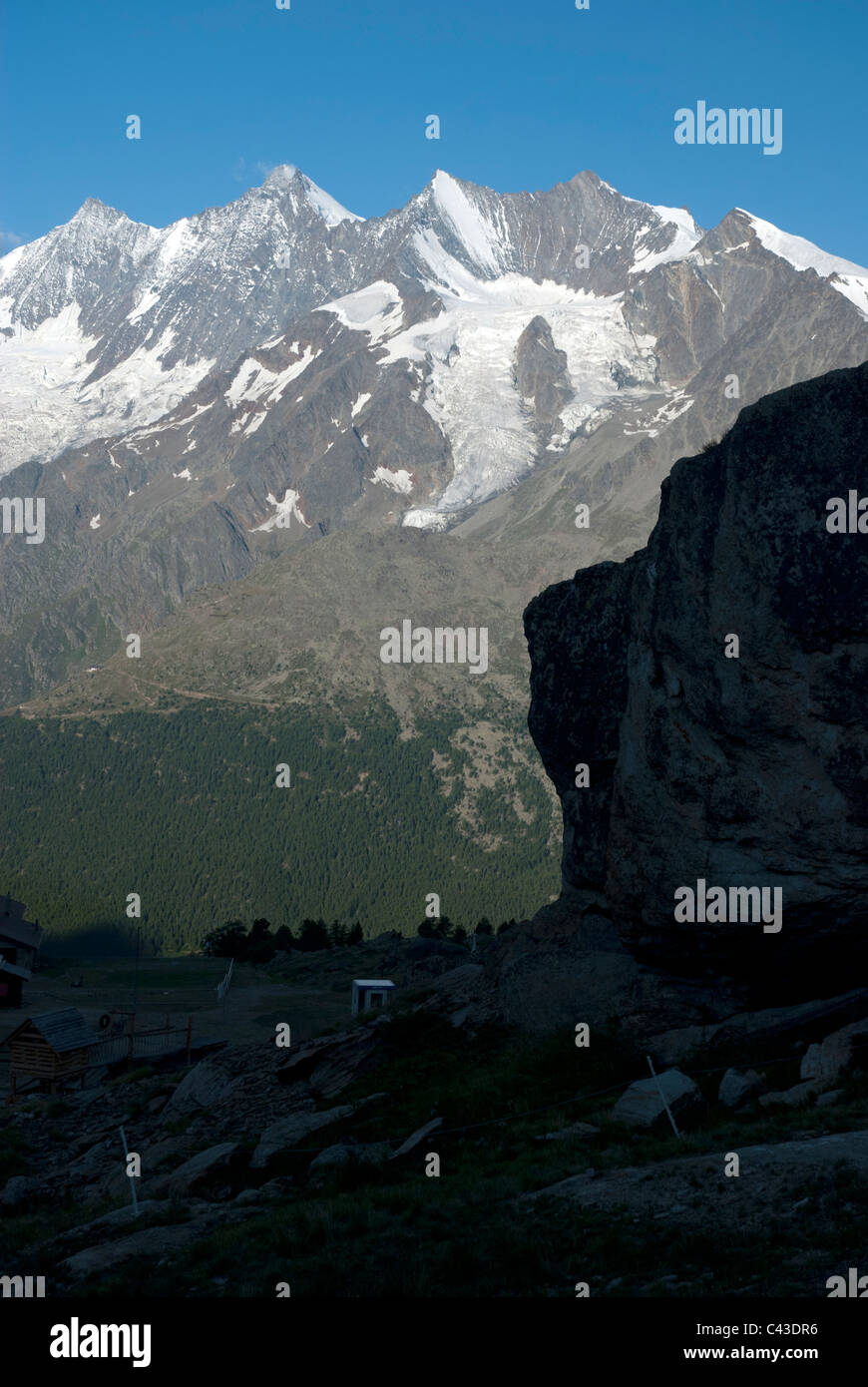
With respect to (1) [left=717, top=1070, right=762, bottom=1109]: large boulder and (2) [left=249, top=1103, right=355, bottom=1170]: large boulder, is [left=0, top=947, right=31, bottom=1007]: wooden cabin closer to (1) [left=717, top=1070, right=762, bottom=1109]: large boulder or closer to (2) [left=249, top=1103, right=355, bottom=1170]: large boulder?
(2) [left=249, top=1103, right=355, bottom=1170]: large boulder

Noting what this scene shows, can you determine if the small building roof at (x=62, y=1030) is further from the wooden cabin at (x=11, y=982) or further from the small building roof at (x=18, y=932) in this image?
the small building roof at (x=18, y=932)

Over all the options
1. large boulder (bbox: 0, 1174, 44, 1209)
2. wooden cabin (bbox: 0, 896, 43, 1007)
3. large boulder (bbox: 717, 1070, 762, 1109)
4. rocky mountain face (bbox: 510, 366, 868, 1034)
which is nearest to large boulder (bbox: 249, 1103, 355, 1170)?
large boulder (bbox: 0, 1174, 44, 1209)

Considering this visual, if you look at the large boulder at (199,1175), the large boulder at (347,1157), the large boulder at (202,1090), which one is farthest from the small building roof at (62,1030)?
the large boulder at (347,1157)

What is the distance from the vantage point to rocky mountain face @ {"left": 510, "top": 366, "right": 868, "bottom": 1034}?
29.8 meters

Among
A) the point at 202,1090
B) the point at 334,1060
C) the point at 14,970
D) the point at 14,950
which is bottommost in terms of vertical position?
the point at 202,1090

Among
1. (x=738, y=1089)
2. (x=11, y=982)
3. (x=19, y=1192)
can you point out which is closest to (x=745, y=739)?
(x=738, y=1089)

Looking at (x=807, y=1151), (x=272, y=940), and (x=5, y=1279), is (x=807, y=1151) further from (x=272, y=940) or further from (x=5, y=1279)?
(x=272, y=940)

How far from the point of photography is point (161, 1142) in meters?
33.2

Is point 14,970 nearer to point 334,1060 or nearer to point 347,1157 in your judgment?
point 334,1060

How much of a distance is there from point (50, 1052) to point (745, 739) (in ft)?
103

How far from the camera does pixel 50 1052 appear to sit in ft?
160

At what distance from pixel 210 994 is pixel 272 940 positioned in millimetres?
43874

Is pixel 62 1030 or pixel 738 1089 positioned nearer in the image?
pixel 738 1089
